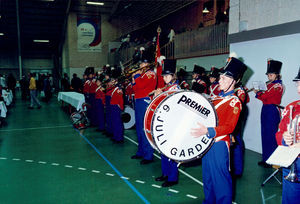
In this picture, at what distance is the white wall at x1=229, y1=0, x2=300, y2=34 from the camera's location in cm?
486

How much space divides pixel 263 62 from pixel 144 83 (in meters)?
2.57

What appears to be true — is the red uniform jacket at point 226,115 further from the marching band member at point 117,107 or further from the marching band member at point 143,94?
the marching band member at point 117,107

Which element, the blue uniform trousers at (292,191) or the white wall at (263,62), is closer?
the blue uniform trousers at (292,191)

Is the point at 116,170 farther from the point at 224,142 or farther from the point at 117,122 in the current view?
the point at 224,142

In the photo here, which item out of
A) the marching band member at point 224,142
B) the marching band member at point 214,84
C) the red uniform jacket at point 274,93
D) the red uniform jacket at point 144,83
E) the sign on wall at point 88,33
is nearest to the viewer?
the marching band member at point 224,142

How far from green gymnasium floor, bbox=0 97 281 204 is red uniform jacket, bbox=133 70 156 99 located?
4.60 feet

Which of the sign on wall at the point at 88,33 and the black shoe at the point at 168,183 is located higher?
the sign on wall at the point at 88,33

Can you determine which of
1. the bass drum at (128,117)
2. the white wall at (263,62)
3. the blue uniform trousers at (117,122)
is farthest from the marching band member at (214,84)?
the bass drum at (128,117)

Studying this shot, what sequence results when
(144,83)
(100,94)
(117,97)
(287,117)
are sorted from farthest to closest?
(100,94)
(117,97)
(144,83)
(287,117)

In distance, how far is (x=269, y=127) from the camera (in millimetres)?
4805

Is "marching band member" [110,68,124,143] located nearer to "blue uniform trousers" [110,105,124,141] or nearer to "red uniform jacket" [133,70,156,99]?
"blue uniform trousers" [110,105,124,141]

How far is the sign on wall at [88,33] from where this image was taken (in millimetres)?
20719

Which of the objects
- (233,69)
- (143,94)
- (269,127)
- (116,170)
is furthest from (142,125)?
(233,69)

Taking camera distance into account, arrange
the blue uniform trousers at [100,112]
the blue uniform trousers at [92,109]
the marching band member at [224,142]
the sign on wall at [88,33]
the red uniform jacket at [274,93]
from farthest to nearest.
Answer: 1. the sign on wall at [88,33]
2. the blue uniform trousers at [92,109]
3. the blue uniform trousers at [100,112]
4. the red uniform jacket at [274,93]
5. the marching band member at [224,142]
